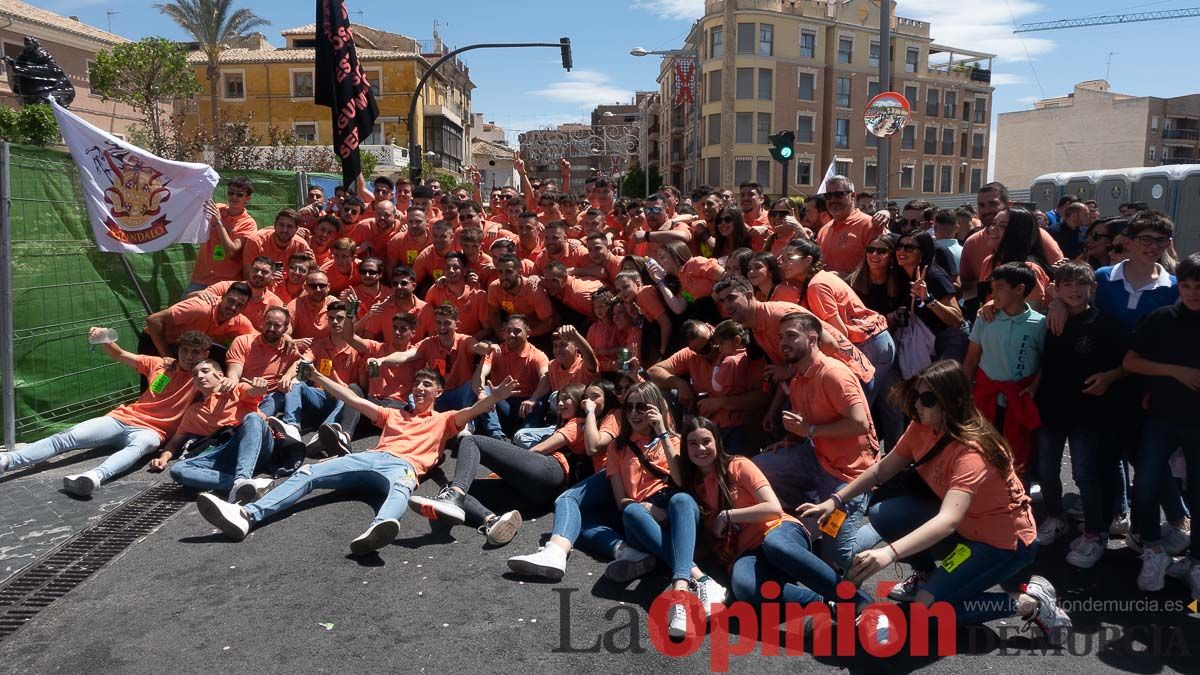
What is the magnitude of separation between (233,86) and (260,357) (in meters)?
46.9

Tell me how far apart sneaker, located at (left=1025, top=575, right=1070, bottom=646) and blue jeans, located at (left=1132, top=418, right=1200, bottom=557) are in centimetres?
99

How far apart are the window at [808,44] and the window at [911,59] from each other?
7.44m

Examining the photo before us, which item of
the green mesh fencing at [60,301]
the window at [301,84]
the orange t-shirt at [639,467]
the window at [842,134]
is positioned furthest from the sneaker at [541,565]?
the window at [842,134]

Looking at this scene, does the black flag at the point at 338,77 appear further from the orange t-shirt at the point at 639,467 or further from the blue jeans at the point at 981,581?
the blue jeans at the point at 981,581

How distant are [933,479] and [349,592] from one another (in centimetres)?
295

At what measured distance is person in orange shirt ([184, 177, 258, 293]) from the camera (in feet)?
25.9

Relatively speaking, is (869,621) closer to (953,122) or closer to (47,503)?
(47,503)

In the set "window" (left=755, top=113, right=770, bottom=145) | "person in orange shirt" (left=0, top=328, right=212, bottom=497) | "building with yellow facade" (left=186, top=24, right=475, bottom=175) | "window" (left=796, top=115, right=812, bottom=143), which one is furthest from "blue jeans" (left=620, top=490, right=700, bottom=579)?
"window" (left=796, top=115, right=812, bottom=143)

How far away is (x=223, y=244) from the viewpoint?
7953 millimetres

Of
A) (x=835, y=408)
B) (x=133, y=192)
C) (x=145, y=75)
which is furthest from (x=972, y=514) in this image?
(x=145, y=75)

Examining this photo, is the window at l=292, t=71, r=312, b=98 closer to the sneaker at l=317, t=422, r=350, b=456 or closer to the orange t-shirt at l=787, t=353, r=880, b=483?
the sneaker at l=317, t=422, r=350, b=456

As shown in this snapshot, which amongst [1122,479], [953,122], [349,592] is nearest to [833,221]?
[1122,479]

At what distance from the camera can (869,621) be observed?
12.1 ft

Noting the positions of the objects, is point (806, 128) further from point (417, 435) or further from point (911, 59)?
point (417, 435)
